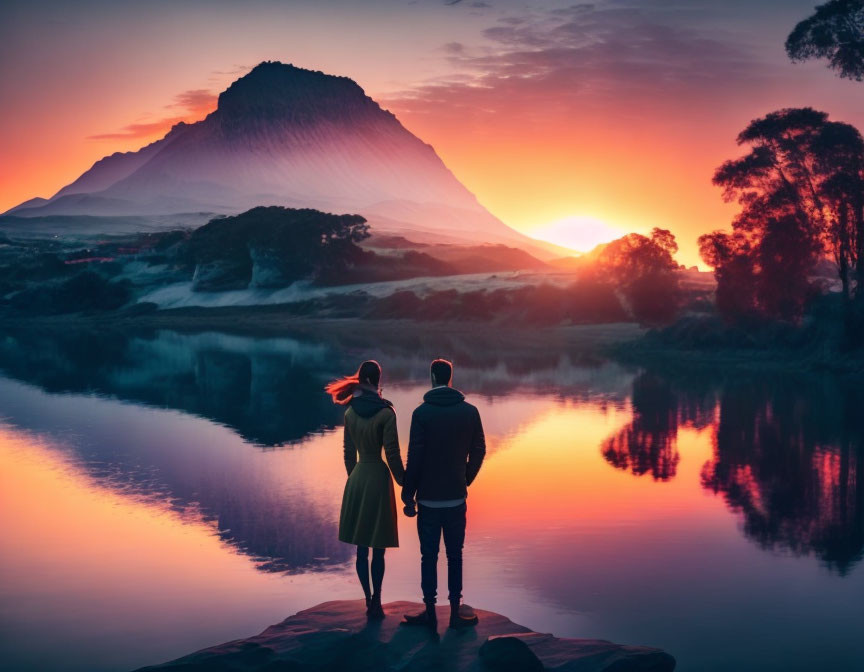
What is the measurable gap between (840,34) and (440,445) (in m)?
45.0

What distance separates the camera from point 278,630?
10000mm

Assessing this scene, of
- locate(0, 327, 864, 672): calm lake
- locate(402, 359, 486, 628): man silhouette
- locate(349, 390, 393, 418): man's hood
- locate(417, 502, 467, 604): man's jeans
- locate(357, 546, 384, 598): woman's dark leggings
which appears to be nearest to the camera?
locate(402, 359, 486, 628): man silhouette

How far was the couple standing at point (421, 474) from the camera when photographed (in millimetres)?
10258

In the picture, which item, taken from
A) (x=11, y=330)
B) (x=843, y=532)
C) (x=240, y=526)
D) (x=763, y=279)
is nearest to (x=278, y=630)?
(x=240, y=526)

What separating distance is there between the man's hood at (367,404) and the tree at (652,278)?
194 ft

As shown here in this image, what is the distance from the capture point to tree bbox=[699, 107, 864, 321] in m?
48.6

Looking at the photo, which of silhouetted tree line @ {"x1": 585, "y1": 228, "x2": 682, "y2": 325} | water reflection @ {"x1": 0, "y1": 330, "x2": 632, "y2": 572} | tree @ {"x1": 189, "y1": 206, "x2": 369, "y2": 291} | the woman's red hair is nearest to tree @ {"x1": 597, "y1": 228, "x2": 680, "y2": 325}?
silhouetted tree line @ {"x1": 585, "y1": 228, "x2": 682, "y2": 325}

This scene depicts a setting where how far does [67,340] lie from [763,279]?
167 feet

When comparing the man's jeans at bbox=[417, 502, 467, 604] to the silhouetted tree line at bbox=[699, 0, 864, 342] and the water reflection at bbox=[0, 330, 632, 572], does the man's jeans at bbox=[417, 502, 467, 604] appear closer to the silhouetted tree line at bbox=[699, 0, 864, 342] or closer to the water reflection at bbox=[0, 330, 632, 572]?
the water reflection at bbox=[0, 330, 632, 572]

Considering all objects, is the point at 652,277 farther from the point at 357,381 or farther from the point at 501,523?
the point at 357,381

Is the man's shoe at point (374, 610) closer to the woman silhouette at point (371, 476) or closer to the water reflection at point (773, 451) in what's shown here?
the woman silhouette at point (371, 476)

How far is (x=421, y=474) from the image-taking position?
10.4 metres

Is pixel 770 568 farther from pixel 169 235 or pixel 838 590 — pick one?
pixel 169 235

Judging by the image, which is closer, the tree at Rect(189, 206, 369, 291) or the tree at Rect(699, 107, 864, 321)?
the tree at Rect(699, 107, 864, 321)
